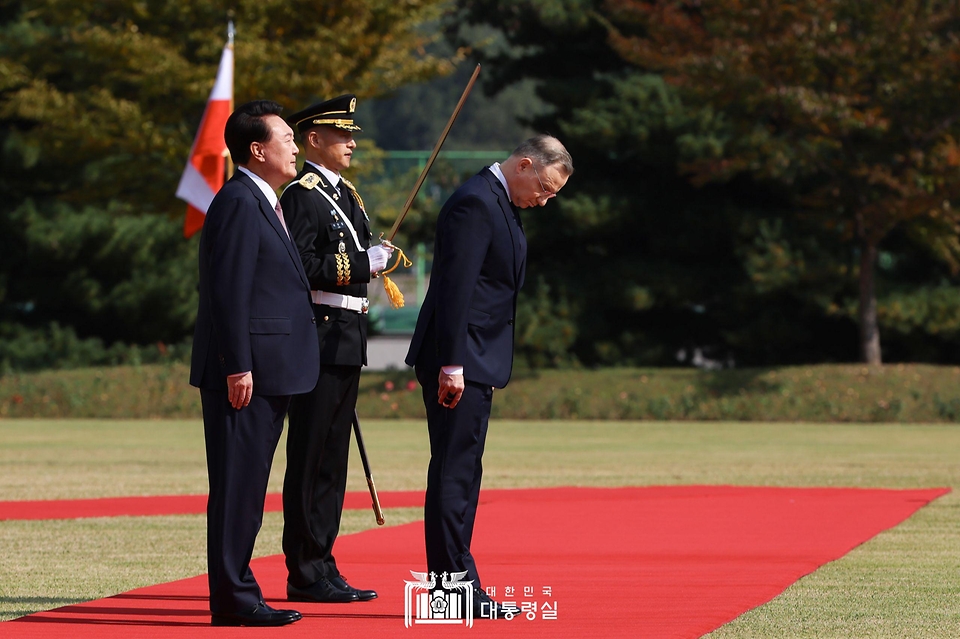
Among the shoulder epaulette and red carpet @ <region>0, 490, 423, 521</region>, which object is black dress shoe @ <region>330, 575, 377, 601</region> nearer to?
the shoulder epaulette

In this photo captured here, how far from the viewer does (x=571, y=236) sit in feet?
87.0

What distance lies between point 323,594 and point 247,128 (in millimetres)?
1997

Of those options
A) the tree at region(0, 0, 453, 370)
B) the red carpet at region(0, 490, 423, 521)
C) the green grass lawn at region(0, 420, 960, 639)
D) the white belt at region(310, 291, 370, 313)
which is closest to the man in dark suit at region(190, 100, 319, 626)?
the white belt at region(310, 291, 370, 313)

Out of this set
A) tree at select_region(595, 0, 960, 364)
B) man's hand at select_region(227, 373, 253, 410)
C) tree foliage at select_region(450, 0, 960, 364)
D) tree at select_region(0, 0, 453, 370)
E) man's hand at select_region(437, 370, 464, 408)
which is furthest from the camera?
tree at select_region(0, 0, 453, 370)

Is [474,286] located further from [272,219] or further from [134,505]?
[134,505]

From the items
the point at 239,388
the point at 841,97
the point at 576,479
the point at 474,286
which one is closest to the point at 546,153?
the point at 474,286

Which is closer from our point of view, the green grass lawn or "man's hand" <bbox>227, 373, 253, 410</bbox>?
"man's hand" <bbox>227, 373, 253, 410</bbox>

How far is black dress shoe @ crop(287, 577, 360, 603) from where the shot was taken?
6.55 metres

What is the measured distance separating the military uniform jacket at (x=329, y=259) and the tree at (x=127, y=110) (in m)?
17.9

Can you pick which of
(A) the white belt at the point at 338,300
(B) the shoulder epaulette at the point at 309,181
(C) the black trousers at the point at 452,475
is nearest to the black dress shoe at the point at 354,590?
(C) the black trousers at the point at 452,475

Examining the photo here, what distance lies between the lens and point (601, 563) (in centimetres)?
787

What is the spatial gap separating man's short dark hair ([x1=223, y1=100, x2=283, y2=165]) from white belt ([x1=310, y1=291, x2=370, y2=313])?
2.79 feet

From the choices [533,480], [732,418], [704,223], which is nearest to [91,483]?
[533,480]

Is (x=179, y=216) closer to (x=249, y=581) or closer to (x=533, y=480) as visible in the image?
(x=533, y=480)
